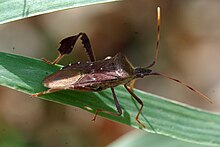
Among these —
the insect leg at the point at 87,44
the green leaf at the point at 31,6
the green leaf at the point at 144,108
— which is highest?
the green leaf at the point at 31,6

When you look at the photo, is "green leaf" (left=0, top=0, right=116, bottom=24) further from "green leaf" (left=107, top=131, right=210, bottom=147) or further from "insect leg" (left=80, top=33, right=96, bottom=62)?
"green leaf" (left=107, top=131, right=210, bottom=147)

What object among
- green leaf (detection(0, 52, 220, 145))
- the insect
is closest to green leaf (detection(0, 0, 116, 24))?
green leaf (detection(0, 52, 220, 145))

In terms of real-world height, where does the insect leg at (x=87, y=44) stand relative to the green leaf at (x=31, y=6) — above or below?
below

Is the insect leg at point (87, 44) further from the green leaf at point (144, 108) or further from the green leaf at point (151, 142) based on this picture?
the green leaf at point (151, 142)

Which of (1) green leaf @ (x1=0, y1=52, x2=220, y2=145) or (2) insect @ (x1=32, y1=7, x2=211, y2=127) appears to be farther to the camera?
(2) insect @ (x1=32, y1=7, x2=211, y2=127)

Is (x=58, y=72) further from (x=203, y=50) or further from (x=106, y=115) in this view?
(x=203, y=50)

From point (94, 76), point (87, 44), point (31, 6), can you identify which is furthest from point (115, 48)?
point (31, 6)

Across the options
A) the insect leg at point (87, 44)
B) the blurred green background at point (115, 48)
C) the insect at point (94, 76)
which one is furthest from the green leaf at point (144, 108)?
the blurred green background at point (115, 48)
